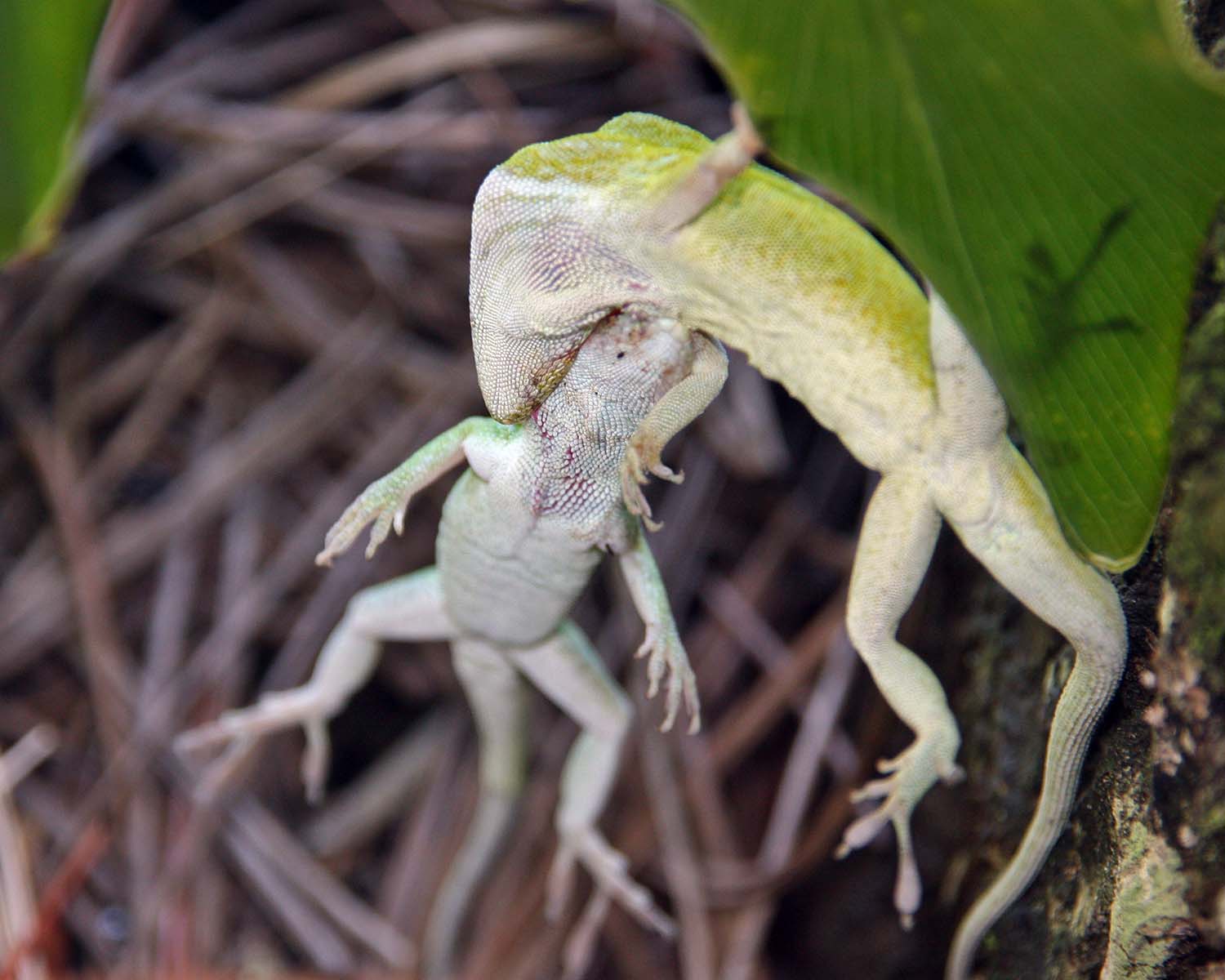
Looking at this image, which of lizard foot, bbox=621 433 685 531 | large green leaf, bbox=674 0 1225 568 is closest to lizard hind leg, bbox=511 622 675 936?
lizard foot, bbox=621 433 685 531

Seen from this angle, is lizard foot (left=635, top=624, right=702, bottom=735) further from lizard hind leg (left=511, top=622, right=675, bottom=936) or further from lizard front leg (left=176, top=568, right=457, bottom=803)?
lizard front leg (left=176, top=568, right=457, bottom=803)

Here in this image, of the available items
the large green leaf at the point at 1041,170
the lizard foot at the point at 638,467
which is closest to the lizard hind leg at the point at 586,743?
the lizard foot at the point at 638,467

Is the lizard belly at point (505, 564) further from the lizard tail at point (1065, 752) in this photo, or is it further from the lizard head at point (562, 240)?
the lizard tail at point (1065, 752)

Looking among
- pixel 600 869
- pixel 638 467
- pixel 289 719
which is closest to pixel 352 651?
pixel 289 719

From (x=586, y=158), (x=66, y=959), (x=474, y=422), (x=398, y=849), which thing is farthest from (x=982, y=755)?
(x=66, y=959)

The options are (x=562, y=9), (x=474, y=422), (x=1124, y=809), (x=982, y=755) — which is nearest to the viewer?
(x=1124, y=809)

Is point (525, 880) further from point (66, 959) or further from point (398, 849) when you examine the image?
point (66, 959)
